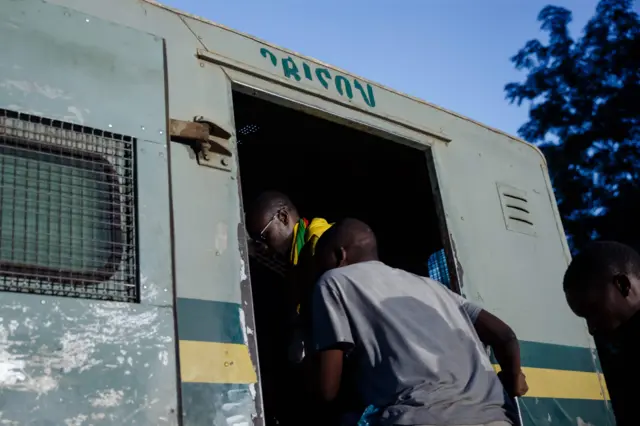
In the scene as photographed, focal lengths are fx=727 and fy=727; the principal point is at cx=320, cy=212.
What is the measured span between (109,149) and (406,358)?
1.14 metres

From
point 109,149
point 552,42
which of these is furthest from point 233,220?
point 552,42

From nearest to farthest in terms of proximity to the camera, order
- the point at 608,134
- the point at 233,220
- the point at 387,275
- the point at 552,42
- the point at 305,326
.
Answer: the point at 387,275 → the point at 233,220 → the point at 305,326 → the point at 608,134 → the point at 552,42

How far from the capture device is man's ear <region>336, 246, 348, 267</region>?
2.41 metres

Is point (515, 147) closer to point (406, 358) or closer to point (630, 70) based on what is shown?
point (406, 358)

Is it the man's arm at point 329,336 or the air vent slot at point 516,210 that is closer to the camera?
the man's arm at point 329,336

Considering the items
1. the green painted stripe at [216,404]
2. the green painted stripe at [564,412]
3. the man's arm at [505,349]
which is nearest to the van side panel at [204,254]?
the green painted stripe at [216,404]

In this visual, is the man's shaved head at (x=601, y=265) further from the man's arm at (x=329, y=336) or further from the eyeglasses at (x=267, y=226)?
the eyeglasses at (x=267, y=226)

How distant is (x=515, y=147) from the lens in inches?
165

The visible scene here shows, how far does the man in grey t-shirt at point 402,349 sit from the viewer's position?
1963 millimetres

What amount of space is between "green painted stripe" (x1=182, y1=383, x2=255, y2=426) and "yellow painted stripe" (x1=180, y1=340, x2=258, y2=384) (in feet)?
0.07

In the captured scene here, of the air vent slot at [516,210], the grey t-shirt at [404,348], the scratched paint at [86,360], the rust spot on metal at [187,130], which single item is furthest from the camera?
the air vent slot at [516,210]

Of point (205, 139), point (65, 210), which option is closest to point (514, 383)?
point (205, 139)

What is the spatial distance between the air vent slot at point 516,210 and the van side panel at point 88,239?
2.06m

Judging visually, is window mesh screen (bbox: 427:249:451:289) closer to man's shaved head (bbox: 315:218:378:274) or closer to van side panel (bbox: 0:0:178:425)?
man's shaved head (bbox: 315:218:378:274)
